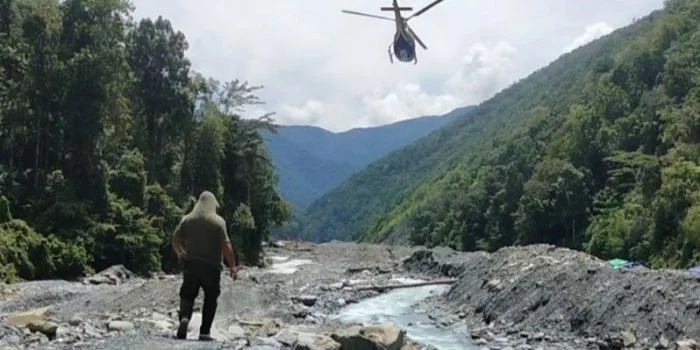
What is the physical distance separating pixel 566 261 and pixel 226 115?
30154 mm

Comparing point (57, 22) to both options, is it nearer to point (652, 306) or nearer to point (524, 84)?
point (652, 306)

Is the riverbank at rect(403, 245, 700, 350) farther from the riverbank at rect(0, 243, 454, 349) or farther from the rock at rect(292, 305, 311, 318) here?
the riverbank at rect(0, 243, 454, 349)

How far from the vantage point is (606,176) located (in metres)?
69.8

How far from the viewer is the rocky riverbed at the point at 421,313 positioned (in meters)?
10.9

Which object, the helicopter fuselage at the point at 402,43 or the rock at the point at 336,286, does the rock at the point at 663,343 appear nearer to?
the helicopter fuselage at the point at 402,43

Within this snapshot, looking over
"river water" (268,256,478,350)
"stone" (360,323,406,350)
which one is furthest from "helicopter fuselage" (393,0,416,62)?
"river water" (268,256,478,350)

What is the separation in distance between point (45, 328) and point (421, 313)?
517 inches

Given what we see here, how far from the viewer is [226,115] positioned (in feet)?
158

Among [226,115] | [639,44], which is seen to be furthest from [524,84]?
[226,115]

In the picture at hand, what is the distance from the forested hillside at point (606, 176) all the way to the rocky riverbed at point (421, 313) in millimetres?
19979

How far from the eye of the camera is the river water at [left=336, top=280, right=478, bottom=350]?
56.7 feet

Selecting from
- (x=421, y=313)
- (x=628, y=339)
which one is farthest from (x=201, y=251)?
(x=421, y=313)

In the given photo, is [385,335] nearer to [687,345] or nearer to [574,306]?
[687,345]

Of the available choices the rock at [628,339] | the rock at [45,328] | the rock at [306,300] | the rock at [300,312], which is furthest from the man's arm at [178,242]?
the rock at [306,300]
